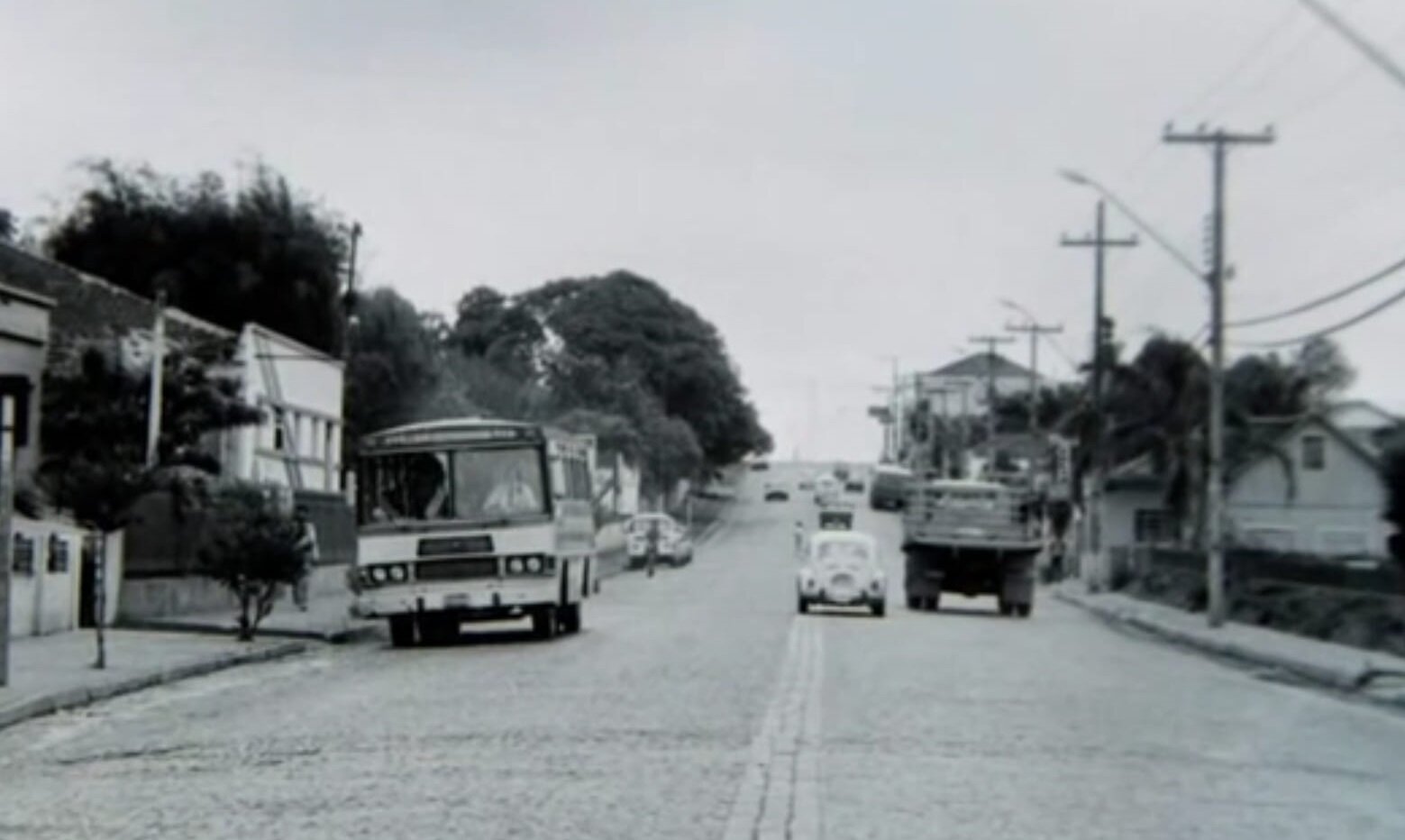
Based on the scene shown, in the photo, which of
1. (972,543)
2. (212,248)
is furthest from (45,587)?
(212,248)

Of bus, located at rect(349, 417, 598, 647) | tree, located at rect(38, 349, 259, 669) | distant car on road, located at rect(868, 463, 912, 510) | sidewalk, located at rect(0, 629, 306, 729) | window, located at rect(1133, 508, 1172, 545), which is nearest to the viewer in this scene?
sidewalk, located at rect(0, 629, 306, 729)

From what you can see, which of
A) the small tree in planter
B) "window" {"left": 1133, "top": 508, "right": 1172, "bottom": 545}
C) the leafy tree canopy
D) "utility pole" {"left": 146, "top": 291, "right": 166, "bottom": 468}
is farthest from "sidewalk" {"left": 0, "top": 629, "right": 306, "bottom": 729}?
"window" {"left": 1133, "top": 508, "right": 1172, "bottom": 545}

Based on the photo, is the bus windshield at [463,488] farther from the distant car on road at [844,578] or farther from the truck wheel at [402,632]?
the distant car on road at [844,578]

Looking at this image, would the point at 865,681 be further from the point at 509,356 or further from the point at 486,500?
the point at 509,356

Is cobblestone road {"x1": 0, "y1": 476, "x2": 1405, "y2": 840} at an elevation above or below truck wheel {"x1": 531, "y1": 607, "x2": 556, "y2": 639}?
below

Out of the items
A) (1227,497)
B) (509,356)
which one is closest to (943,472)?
(509,356)

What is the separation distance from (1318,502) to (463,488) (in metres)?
47.2

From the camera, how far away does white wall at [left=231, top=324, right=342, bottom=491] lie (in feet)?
177

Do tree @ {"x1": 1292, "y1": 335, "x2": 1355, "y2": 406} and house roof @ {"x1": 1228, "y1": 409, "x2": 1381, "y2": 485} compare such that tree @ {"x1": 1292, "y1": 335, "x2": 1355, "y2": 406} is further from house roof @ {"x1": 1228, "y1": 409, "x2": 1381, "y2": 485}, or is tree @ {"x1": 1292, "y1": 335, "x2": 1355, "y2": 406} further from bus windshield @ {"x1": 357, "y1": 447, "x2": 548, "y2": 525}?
bus windshield @ {"x1": 357, "y1": 447, "x2": 548, "y2": 525}

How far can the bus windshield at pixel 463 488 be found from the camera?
33.0 meters

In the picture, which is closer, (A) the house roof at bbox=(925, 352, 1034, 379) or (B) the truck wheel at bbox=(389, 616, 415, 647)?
(B) the truck wheel at bbox=(389, 616, 415, 647)

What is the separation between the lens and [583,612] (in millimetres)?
45500

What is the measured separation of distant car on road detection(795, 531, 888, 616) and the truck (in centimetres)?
327

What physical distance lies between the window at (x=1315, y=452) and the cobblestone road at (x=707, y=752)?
44423mm
